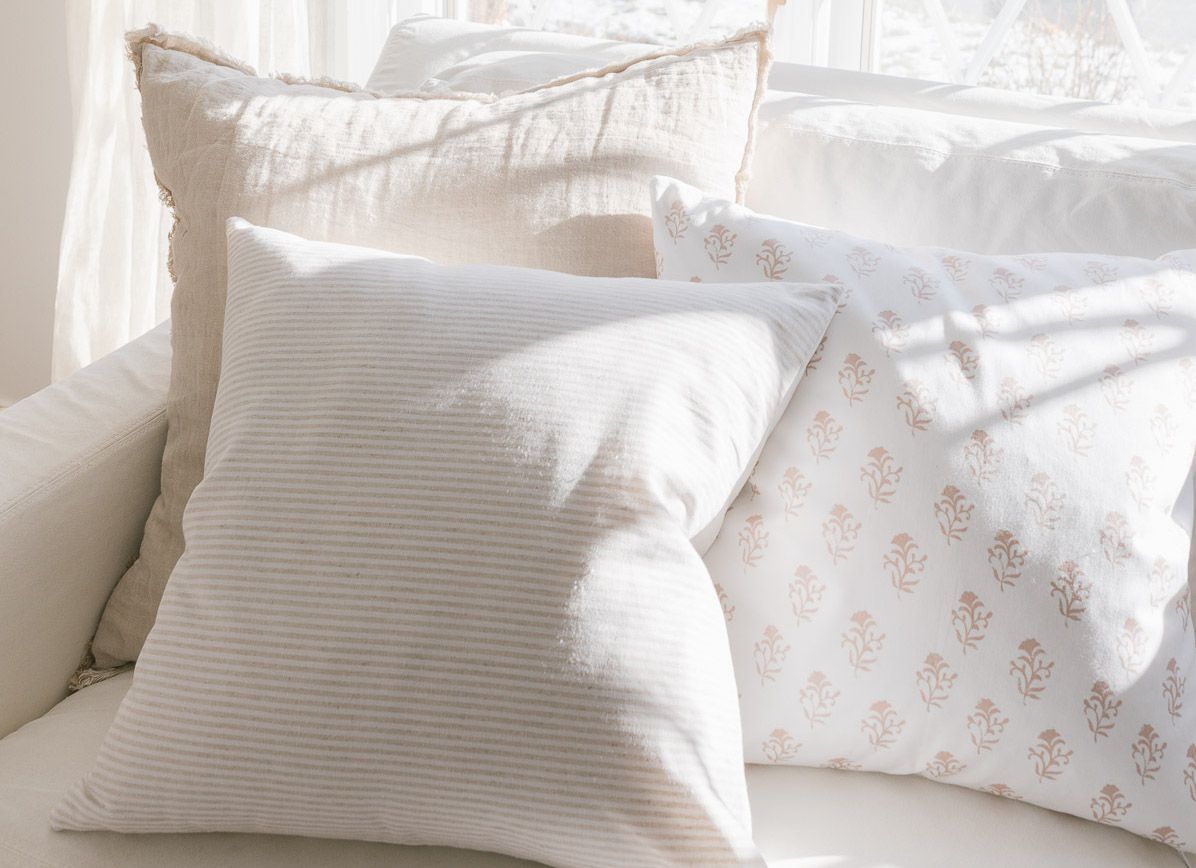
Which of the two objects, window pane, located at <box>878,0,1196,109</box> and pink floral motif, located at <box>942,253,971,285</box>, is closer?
pink floral motif, located at <box>942,253,971,285</box>

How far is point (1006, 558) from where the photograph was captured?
817mm

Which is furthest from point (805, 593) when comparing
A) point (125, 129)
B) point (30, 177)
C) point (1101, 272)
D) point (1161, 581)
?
point (30, 177)

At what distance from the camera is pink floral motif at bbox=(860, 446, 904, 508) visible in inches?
33.4

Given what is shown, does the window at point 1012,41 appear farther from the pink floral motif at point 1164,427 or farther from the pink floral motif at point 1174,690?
the pink floral motif at point 1174,690

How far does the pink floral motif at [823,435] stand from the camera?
87 centimetres

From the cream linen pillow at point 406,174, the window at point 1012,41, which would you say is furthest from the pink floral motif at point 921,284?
the window at point 1012,41

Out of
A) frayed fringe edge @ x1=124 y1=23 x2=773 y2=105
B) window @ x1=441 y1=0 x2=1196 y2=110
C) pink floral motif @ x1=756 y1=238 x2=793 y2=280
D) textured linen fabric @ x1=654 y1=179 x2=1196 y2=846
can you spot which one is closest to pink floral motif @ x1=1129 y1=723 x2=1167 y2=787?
textured linen fabric @ x1=654 y1=179 x2=1196 y2=846

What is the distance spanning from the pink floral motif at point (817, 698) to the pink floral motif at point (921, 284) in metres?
0.32

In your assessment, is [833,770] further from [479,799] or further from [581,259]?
[581,259]

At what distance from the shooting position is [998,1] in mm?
1870

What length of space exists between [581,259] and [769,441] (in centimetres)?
27

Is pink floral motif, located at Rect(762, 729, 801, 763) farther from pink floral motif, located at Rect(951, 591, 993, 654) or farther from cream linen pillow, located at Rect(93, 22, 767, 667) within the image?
cream linen pillow, located at Rect(93, 22, 767, 667)

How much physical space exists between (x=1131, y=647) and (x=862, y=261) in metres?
0.38

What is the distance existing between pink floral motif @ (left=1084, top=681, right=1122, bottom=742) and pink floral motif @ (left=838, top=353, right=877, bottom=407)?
0.28 metres
